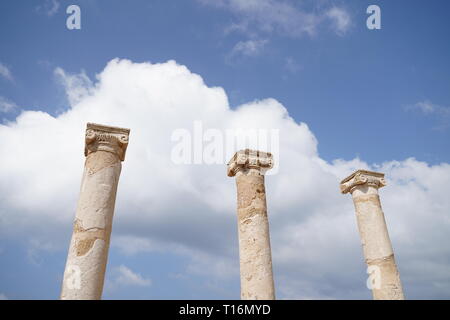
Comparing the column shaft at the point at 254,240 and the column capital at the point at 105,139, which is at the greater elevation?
the column capital at the point at 105,139

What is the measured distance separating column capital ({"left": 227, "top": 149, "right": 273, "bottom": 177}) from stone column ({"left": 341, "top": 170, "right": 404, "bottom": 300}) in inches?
190

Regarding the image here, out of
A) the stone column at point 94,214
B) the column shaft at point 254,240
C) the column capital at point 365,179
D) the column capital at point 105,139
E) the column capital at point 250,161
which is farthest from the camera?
the column capital at point 365,179

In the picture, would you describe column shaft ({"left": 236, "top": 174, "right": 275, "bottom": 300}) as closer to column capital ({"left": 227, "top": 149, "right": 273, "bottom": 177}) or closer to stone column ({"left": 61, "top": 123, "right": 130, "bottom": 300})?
column capital ({"left": 227, "top": 149, "right": 273, "bottom": 177})

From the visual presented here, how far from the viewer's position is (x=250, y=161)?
1334 centimetres

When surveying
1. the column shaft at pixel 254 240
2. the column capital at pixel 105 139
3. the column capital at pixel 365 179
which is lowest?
the column shaft at pixel 254 240

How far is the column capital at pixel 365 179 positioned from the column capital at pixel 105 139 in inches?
394

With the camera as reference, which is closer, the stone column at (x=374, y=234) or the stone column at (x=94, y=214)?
the stone column at (x=94, y=214)

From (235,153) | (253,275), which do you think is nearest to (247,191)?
(235,153)

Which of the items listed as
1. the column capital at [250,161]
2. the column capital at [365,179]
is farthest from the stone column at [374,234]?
the column capital at [250,161]

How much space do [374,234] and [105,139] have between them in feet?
36.6

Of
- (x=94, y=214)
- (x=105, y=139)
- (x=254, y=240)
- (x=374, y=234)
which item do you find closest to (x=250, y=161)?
(x=254, y=240)

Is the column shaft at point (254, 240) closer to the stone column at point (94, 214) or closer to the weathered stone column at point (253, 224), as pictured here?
the weathered stone column at point (253, 224)

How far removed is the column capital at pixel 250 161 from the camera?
13305mm

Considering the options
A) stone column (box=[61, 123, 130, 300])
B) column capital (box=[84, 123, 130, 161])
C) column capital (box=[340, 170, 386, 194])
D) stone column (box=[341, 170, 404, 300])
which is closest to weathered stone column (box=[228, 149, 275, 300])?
column capital (box=[84, 123, 130, 161])
